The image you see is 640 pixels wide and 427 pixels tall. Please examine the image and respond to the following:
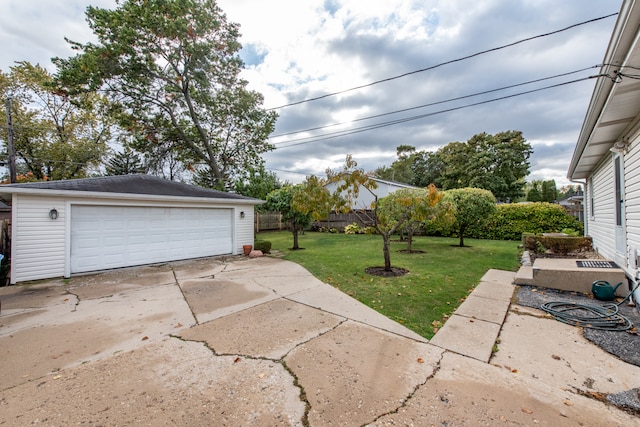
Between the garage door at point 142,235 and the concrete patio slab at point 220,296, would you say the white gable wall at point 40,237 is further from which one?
the concrete patio slab at point 220,296

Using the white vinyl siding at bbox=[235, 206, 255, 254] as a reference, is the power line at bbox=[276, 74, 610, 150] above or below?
above

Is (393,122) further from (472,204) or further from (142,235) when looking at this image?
(142,235)

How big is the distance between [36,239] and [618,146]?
1223cm

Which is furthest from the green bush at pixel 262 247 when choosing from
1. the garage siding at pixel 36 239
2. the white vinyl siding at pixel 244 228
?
the garage siding at pixel 36 239

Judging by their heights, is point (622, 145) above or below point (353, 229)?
above

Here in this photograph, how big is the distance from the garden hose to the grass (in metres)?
1.22

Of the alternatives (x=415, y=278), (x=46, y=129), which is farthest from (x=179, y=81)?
(x=415, y=278)

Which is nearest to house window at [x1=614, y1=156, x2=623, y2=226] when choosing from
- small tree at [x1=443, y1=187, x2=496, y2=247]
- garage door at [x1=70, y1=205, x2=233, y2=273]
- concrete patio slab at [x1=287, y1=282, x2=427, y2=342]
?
small tree at [x1=443, y1=187, x2=496, y2=247]

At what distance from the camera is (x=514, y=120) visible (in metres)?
9.96

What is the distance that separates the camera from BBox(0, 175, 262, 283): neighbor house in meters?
6.05

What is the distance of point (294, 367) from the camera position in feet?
8.09

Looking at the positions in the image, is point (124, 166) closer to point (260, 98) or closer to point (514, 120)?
point (260, 98)

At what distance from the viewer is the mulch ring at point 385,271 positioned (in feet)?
20.0

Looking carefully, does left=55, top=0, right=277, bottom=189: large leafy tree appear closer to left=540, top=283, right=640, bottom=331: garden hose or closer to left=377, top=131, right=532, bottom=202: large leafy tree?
left=540, top=283, right=640, bottom=331: garden hose
